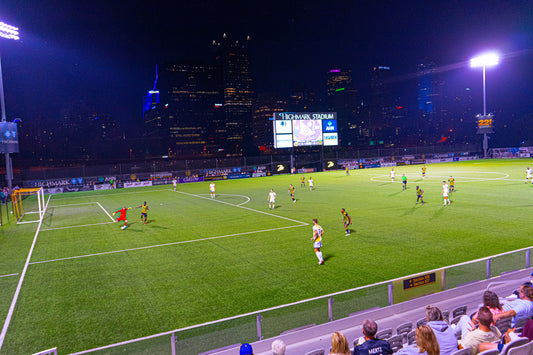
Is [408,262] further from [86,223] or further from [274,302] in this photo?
[86,223]

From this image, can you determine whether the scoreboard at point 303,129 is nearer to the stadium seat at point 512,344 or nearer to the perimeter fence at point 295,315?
the perimeter fence at point 295,315

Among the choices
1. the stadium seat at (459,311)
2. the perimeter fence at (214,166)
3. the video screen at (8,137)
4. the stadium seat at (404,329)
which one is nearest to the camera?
the stadium seat at (404,329)

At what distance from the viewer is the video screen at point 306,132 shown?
62.5 m

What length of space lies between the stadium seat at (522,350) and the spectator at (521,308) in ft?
3.73

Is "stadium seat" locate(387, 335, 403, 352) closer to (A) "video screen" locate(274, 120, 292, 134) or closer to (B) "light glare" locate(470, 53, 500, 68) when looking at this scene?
(A) "video screen" locate(274, 120, 292, 134)

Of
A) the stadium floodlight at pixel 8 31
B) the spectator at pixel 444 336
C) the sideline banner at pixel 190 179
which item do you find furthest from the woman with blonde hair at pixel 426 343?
the sideline banner at pixel 190 179

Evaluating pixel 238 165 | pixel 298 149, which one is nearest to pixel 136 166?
pixel 238 165

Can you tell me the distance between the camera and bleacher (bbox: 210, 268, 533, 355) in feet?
23.0

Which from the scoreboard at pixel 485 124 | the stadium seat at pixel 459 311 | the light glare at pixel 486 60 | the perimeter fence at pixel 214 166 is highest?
the light glare at pixel 486 60

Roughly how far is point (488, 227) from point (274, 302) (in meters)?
14.3

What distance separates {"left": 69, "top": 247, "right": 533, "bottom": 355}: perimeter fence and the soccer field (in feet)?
9.88

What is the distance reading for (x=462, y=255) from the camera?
14070 millimetres

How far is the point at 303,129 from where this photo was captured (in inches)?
2484

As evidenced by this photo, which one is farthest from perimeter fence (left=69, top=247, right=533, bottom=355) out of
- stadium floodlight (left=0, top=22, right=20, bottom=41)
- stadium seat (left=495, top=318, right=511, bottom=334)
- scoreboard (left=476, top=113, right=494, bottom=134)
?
scoreboard (left=476, top=113, right=494, bottom=134)
